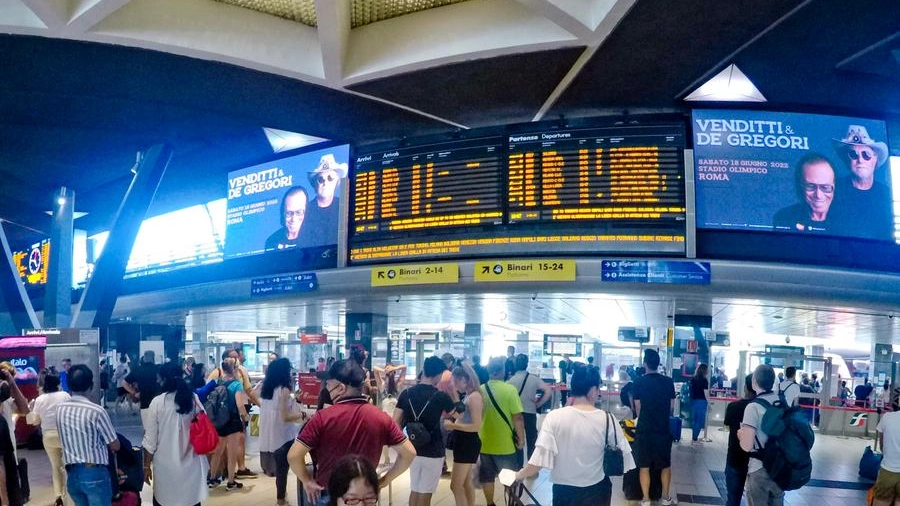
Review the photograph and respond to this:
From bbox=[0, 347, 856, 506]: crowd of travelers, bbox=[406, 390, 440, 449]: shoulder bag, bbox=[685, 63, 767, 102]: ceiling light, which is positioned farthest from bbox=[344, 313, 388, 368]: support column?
bbox=[406, 390, 440, 449]: shoulder bag

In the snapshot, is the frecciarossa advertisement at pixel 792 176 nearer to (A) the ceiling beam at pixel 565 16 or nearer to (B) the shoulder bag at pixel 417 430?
(A) the ceiling beam at pixel 565 16

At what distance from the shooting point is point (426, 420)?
6.06m

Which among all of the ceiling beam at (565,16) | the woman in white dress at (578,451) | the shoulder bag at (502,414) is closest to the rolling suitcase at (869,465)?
the shoulder bag at (502,414)

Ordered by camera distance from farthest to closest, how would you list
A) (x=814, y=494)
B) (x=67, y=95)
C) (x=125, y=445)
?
(x=67, y=95), (x=814, y=494), (x=125, y=445)

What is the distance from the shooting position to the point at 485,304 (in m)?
16.5

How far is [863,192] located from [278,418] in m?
10.2

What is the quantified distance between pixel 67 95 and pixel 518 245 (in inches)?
369

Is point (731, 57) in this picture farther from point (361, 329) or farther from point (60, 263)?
point (60, 263)

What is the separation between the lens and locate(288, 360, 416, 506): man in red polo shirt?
163 inches

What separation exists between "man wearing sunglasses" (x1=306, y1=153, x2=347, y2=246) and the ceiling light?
7018mm

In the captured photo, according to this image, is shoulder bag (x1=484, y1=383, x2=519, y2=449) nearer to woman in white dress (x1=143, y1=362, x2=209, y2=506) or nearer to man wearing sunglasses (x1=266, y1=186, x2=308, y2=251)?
woman in white dress (x1=143, y1=362, x2=209, y2=506)

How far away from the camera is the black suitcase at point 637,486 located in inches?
327

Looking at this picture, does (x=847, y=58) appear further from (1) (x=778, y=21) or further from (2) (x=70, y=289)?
(2) (x=70, y=289)

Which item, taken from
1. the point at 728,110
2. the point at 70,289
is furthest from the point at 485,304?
the point at 70,289
